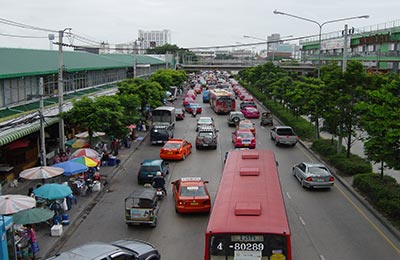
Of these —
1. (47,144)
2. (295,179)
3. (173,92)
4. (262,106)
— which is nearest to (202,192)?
(295,179)

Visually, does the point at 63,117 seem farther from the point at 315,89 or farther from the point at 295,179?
the point at 315,89

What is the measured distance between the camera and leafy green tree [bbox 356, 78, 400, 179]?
1952 centimetres

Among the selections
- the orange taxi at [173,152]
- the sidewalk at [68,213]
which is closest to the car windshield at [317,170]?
the orange taxi at [173,152]

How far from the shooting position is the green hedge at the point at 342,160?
28.4 m

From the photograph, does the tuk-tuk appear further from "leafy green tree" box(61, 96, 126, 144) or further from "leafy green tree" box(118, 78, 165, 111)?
"leafy green tree" box(118, 78, 165, 111)

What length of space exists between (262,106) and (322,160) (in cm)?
4033

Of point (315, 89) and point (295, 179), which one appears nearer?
point (295, 179)

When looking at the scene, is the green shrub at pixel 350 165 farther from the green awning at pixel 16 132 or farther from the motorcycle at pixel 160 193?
the green awning at pixel 16 132

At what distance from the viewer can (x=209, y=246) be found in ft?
41.0

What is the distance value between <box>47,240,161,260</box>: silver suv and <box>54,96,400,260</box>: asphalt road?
76.9 inches

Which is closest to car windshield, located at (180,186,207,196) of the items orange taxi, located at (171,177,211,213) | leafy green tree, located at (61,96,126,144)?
orange taxi, located at (171,177,211,213)

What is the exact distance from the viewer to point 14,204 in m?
17.1

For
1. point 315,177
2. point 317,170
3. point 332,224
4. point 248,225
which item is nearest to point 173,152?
point 317,170

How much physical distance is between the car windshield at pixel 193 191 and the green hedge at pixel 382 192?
25.4ft
